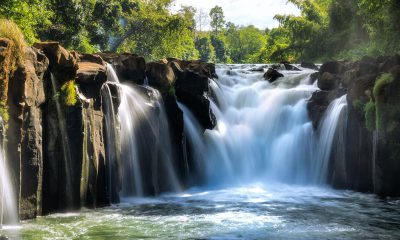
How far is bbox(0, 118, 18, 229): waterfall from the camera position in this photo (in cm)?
1048

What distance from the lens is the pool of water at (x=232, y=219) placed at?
10938 mm

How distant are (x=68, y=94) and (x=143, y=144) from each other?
5057 mm

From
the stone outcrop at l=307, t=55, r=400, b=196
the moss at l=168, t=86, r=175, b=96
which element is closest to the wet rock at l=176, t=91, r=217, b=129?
the moss at l=168, t=86, r=175, b=96

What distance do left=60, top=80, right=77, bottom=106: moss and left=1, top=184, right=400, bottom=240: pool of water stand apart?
3.14 m

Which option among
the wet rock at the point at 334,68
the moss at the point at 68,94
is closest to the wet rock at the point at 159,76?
the moss at the point at 68,94

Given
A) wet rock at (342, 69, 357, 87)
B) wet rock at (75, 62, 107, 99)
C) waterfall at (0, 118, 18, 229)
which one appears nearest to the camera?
waterfall at (0, 118, 18, 229)

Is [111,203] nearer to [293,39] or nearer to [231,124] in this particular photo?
[231,124]

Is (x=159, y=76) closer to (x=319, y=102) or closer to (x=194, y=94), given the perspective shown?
(x=194, y=94)

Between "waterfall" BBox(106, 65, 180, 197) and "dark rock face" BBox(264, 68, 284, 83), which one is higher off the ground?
"dark rock face" BBox(264, 68, 284, 83)

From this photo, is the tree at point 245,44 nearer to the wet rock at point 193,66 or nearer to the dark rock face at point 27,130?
the wet rock at point 193,66

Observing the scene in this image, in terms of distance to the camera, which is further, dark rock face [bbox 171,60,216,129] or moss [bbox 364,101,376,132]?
dark rock face [bbox 171,60,216,129]

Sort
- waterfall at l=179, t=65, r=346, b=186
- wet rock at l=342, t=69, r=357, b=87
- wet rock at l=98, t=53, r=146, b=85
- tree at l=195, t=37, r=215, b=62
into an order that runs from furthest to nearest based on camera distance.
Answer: tree at l=195, t=37, r=215, b=62, waterfall at l=179, t=65, r=346, b=186, wet rock at l=342, t=69, r=357, b=87, wet rock at l=98, t=53, r=146, b=85

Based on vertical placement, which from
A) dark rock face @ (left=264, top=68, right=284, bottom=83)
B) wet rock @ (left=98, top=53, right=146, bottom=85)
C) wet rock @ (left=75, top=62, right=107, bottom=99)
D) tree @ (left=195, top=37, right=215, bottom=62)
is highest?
tree @ (left=195, top=37, right=215, bottom=62)

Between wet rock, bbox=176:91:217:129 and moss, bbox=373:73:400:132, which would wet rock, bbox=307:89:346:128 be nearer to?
moss, bbox=373:73:400:132
